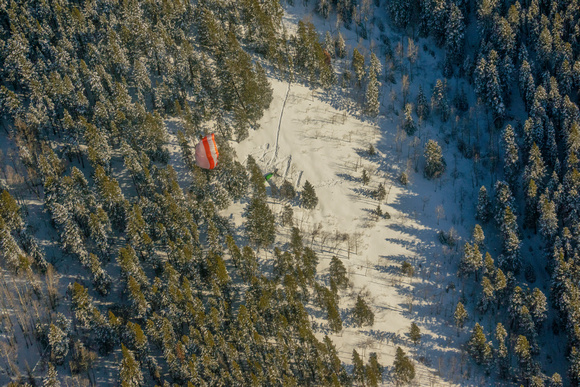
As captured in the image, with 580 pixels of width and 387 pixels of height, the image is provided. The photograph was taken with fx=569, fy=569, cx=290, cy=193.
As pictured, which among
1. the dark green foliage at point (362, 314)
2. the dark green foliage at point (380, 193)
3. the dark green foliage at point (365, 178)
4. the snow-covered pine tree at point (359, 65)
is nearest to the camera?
the dark green foliage at point (362, 314)

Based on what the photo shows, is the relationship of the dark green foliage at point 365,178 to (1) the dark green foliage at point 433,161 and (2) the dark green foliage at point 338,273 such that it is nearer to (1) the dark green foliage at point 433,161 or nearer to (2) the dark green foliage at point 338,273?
(1) the dark green foliage at point 433,161

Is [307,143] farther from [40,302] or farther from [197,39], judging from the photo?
[40,302]

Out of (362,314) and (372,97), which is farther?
(372,97)

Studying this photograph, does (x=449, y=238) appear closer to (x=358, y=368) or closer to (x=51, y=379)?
(x=358, y=368)

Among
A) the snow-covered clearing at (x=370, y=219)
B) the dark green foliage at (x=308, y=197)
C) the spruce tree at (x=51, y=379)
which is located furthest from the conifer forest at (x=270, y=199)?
the spruce tree at (x=51, y=379)

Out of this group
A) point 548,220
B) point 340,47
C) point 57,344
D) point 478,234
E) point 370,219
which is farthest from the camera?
point 340,47

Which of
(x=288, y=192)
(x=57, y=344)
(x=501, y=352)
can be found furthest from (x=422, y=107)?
→ (x=57, y=344)

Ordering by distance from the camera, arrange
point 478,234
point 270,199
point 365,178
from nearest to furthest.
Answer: point 478,234 → point 270,199 → point 365,178

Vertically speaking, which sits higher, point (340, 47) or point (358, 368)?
point (340, 47)
